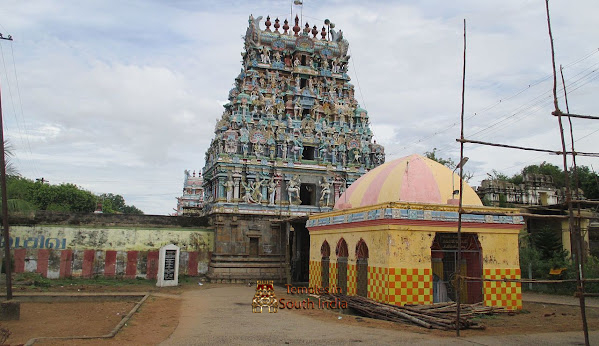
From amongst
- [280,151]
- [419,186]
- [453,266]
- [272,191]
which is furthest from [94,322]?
[280,151]

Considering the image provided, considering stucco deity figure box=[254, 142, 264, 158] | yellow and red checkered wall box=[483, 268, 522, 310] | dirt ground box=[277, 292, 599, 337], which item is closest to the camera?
dirt ground box=[277, 292, 599, 337]

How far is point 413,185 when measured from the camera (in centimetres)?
1642

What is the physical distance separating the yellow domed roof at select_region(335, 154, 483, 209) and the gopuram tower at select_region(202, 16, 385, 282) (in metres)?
8.01

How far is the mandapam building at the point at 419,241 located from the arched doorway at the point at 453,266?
32 mm

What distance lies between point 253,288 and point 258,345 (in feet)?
46.7

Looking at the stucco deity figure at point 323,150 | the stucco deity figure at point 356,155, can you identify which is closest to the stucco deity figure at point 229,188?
the stucco deity figure at point 323,150

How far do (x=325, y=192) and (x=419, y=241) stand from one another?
48.4 feet

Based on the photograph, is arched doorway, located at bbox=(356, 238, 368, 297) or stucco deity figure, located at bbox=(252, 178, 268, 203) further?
stucco deity figure, located at bbox=(252, 178, 268, 203)

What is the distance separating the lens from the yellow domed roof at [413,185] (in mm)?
16234

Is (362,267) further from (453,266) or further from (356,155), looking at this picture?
(356,155)

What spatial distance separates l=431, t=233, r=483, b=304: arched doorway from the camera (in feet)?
51.8

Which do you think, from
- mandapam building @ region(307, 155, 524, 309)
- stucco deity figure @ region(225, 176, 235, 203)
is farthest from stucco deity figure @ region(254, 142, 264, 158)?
mandapam building @ region(307, 155, 524, 309)

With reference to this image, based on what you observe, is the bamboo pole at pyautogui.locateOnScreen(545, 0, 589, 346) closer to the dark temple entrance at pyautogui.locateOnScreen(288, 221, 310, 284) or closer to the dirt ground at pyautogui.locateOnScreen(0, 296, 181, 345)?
the dirt ground at pyautogui.locateOnScreen(0, 296, 181, 345)

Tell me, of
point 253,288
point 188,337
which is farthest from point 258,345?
point 253,288
